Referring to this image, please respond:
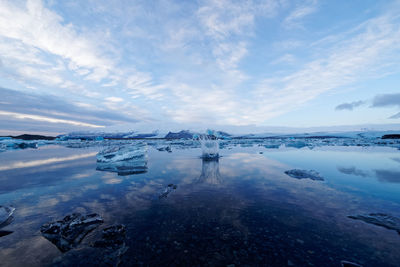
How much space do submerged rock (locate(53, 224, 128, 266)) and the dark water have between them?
123mm

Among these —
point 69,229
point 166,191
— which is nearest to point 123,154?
point 166,191

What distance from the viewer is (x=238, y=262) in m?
2.16

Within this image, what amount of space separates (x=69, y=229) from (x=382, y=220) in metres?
5.94

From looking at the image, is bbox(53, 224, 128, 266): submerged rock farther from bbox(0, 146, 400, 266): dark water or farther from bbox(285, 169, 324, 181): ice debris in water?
bbox(285, 169, 324, 181): ice debris in water

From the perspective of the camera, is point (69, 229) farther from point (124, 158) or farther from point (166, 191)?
point (124, 158)

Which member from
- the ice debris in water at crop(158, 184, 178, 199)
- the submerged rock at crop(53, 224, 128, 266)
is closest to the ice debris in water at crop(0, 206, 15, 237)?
the submerged rock at crop(53, 224, 128, 266)

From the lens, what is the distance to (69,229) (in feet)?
9.43

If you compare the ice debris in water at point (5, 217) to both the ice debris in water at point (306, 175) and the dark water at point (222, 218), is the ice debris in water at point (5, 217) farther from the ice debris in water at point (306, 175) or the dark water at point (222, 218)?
the ice debris in water at point (306, 175)

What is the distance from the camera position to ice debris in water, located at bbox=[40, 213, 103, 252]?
261cm

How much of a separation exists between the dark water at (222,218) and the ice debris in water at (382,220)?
0.20 metres

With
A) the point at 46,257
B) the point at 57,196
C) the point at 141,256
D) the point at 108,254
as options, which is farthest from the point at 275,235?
the point at 57,196

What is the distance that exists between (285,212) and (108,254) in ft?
11.6

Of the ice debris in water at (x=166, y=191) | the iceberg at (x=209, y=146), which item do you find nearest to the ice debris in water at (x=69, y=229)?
the ice debris in water at (x=166, y=191)

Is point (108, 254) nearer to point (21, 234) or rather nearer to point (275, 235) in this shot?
point (21, 234)
